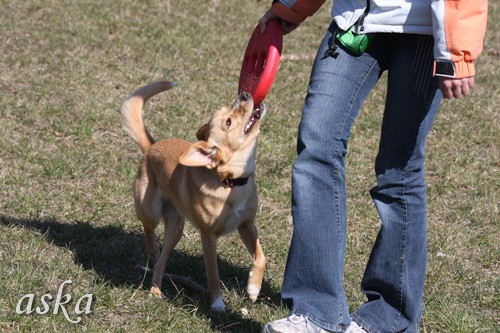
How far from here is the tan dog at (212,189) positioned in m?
4.31

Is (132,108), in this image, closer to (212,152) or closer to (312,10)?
(212,152)

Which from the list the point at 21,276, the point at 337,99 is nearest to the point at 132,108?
the point at 21,276

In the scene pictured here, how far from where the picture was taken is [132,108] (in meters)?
5.00

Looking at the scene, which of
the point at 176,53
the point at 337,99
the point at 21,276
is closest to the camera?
the point at 337,99

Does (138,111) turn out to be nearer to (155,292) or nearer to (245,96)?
(245,96)

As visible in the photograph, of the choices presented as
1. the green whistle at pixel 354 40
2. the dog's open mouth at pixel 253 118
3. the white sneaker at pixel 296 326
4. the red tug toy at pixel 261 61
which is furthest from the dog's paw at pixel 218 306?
the green whistle at pixel 354 40

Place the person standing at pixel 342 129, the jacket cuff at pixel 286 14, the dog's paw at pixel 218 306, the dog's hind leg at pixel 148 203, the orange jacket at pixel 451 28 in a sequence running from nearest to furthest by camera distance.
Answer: the orange jacket at pixel 451 28, the person standing at pixel 342 129, the jacket cuff at pixel 286 14, the dog's paw at pixel 218 306, the dog's hind leg at pixel 148 203

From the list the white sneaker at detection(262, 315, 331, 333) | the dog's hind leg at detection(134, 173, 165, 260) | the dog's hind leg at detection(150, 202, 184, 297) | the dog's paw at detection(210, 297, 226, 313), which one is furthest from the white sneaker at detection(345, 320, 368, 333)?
the dog's hind leg at detection(134, 173, 165, 260)

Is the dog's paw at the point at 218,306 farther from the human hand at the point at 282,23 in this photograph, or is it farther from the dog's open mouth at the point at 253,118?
the human hand at the point at 282,23

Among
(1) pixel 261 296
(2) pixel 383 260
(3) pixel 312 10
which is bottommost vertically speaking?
(1) pixel 261 296

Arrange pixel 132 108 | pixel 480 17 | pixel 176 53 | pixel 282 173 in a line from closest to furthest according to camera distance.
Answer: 1. pixel 480 17
2. pixel 132 108
3. pixel 282 173
4. pixel 176 53

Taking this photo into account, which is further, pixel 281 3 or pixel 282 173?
pixel 282 173

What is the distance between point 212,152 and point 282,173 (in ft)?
6.28

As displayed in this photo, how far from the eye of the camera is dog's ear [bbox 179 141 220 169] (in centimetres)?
398
